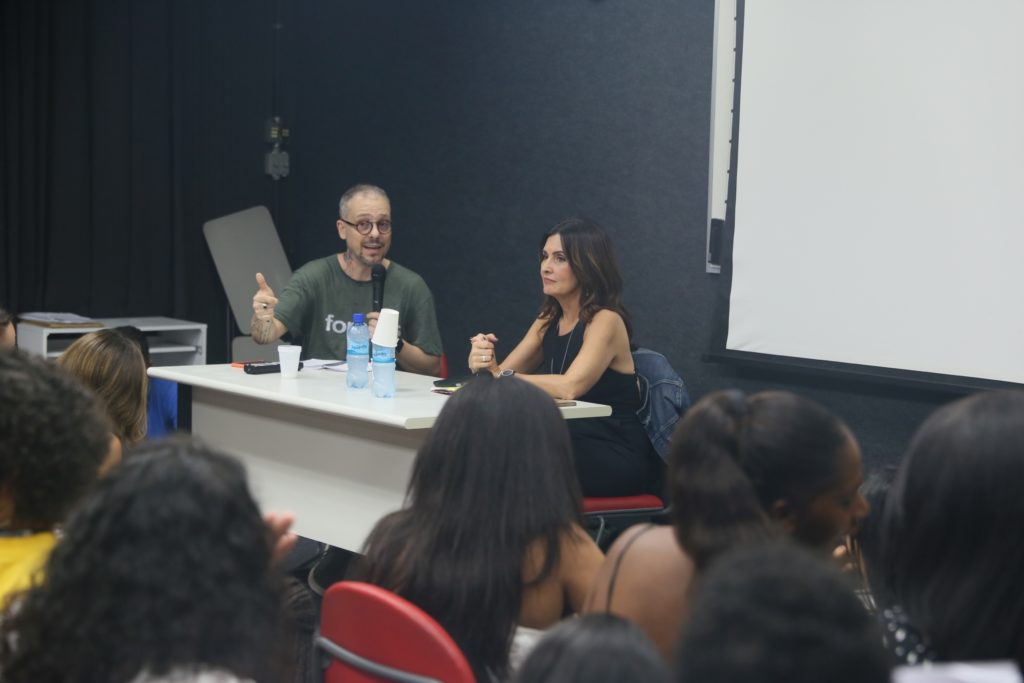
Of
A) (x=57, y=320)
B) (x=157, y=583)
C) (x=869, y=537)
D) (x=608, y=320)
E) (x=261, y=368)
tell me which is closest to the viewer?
(x=157, y=583)

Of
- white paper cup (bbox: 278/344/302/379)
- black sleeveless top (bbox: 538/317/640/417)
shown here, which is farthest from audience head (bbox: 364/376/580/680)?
white paper cup (bbox: 278/344/302/379)

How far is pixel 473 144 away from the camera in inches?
192

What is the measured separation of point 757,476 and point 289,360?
2.22m

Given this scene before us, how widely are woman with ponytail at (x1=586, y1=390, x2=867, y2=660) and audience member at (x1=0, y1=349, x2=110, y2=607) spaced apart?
74 cm

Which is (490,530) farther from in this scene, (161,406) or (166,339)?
(166,339)

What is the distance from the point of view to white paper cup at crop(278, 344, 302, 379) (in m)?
3.25

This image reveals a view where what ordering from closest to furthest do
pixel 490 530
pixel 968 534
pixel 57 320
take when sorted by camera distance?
pixel 968 534 → pixel 490 530 → pixel 57 320

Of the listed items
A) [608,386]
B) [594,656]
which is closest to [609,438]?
[608,386]

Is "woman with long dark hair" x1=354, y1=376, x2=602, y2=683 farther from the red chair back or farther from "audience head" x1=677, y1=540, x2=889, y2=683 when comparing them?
the red chair back

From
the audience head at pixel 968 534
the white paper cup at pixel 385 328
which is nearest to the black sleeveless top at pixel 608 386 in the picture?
the white paper cup at pixel 385 328

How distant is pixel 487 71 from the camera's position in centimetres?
482

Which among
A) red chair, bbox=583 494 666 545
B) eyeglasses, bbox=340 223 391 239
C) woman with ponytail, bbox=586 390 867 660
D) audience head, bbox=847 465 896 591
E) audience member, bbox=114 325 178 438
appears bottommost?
red chair, bbox=583 494 666 545

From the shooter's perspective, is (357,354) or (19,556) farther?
(357,354)

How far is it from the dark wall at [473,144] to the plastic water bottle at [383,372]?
1.53 meters
